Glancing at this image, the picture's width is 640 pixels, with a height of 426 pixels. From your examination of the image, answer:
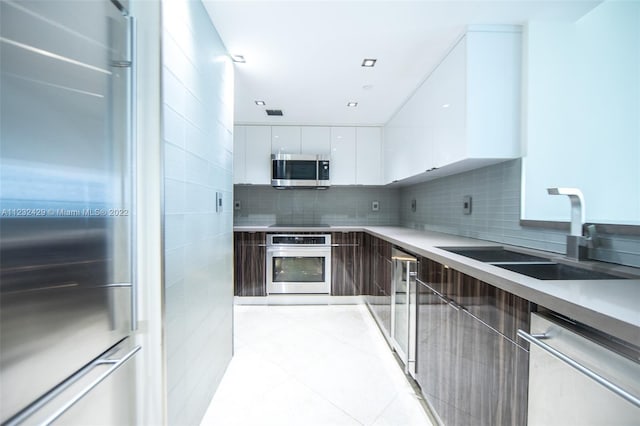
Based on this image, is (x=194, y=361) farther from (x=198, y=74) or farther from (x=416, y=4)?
(x=416, y=4)

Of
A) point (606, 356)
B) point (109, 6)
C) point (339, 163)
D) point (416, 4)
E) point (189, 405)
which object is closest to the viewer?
point (606, 356)

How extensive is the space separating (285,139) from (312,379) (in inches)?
107

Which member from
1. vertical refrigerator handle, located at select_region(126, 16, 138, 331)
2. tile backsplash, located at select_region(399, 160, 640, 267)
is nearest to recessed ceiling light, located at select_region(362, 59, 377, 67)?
tile backsplash, located at select_region(399, 160, 640, 267)

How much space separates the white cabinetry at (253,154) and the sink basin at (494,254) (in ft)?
8.51

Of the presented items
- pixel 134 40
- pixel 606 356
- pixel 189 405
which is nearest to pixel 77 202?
pixel 134 40

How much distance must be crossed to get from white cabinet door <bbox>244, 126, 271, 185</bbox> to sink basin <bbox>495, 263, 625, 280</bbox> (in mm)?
2929

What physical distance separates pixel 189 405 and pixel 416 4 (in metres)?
2.27

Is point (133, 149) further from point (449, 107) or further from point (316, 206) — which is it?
point (316, 206)

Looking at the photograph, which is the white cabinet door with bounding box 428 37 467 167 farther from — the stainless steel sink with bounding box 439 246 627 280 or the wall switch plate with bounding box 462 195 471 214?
the stainless steel sink with bounding box 439 246 627 280

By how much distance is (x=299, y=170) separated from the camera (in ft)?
11.8

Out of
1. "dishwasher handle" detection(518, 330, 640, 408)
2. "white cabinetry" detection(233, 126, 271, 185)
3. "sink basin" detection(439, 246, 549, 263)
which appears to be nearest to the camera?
"dishwasher handle" detection(518, 330, 640, 408)

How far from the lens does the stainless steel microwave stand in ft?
11.7

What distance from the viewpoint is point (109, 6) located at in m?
0.92

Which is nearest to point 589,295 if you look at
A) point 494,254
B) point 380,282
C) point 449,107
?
point 494,254
